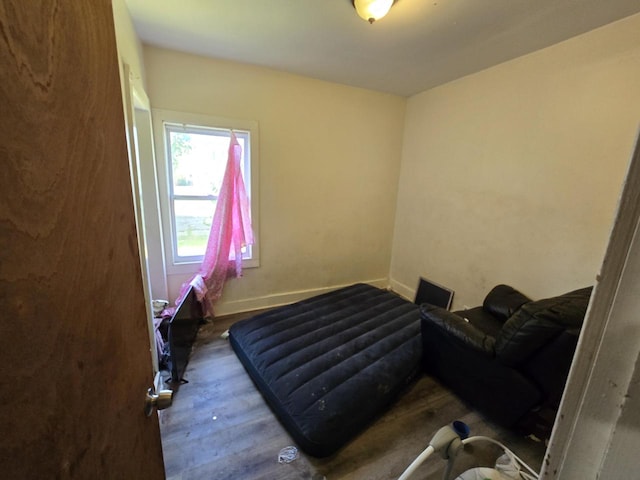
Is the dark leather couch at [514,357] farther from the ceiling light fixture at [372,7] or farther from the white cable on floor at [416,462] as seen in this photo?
the ceiling light fixture at [372,7]

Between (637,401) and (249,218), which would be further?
(249,218)

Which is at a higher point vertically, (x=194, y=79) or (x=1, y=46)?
(x=194, y=79)

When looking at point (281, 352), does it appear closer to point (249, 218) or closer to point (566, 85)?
point (249, 218)

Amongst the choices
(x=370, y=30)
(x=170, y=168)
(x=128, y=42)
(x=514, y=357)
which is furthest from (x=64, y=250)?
(x=170, y=168)

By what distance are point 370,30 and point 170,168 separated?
6.71 ft

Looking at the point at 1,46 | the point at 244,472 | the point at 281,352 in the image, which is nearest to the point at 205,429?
the point at 244,472

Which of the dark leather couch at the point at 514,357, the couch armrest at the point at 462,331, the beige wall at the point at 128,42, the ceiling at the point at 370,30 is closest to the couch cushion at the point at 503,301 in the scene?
the dark leather couch at the point at 514,357

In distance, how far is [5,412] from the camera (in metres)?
0.33

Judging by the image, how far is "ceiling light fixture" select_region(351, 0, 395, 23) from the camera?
147cm

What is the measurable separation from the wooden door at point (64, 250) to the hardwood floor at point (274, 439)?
0.97m

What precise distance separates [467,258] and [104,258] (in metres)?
3.01

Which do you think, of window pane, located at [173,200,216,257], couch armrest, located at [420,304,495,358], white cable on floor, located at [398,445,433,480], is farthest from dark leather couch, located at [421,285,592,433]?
window pane, located at [173,200,216,257]

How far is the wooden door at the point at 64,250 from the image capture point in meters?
0.35

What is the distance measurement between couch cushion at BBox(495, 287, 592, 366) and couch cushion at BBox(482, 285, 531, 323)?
764 millimetres
